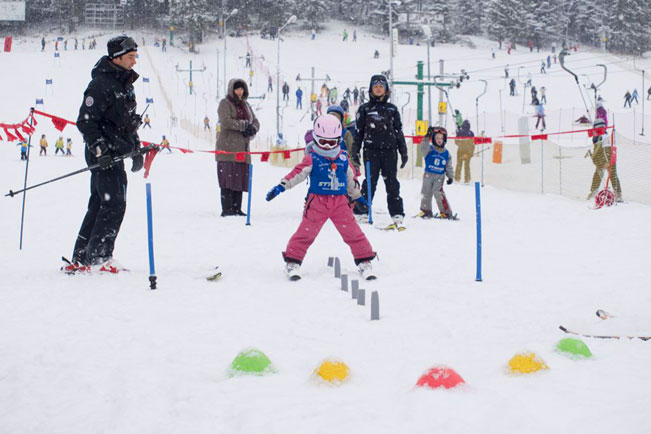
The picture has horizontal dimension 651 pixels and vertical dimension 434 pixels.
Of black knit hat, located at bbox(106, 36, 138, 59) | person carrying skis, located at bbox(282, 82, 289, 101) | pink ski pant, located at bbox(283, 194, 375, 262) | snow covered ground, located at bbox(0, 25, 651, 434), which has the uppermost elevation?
person carrying skis, located at bbox(282, 82, 289, 101)

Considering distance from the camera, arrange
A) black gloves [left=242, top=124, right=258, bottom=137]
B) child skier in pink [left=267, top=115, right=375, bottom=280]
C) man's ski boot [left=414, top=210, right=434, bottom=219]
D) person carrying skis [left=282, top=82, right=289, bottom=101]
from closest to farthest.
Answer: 1. child skier in pink [left=267, top=115, right=375, bottom=280]
2. black gloves [left=242, top=124, right=258, bottom=137]
3. man's ski boot [left=414, top=210, right=434, bottom=219]
4. person carrying skis [left=282, top=82, right=289, bottom=101]

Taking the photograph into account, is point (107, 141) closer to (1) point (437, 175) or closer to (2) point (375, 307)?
(2) point (375, 307)

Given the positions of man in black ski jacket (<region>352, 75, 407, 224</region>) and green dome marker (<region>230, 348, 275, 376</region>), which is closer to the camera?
green dome marker (<region>230, 348, 275, 376</region>)

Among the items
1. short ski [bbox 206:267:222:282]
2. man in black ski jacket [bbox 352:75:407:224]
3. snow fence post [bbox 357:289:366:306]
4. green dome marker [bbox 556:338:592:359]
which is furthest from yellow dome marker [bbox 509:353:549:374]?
man in black ski jacket [bbox 352:75:407:224]

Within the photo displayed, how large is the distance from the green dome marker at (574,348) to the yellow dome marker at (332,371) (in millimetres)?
1210

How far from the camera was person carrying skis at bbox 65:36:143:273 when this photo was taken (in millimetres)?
6051

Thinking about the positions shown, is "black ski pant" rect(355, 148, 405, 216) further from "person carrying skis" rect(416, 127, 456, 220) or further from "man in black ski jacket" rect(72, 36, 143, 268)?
"man in black ski jacket" rect(72, 36, 143, 268)

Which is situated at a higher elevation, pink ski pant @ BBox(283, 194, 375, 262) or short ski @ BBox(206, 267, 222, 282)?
pink ski pant @ BBox(283, 194, 375, 262)

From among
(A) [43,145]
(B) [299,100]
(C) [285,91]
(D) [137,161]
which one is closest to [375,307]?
(D) [137,161]

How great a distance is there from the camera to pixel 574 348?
3.87 meters

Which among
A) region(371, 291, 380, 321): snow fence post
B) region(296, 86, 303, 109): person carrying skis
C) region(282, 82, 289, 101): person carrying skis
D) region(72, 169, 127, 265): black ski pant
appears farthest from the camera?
region(282, 82, 289, 101): person carrying skis

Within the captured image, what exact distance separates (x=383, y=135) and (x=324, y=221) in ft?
10.3

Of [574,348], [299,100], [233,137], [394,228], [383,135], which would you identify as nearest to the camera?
[574,348]

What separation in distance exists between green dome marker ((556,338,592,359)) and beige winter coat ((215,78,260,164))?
677 centimetres
